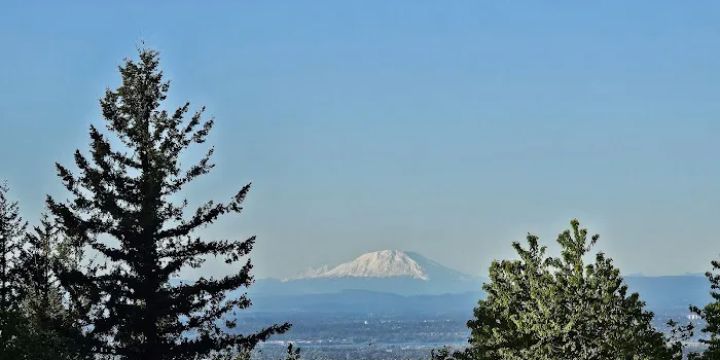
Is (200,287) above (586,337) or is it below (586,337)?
above

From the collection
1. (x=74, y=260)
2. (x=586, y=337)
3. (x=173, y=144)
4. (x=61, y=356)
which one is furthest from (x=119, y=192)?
(x=586, y=337)

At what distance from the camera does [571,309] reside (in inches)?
1248

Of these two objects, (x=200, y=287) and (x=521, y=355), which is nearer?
(x=521, y=355)

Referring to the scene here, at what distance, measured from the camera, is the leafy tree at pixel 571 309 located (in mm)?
31328

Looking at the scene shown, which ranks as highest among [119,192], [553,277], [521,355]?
[119,192]

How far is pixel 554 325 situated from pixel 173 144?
49.0 feet

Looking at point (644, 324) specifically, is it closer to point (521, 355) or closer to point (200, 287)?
point (521, 355)

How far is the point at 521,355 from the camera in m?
32.8

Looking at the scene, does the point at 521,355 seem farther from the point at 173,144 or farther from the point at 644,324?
the point at 173,144

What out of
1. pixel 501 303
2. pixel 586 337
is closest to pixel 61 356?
pixel 501 303

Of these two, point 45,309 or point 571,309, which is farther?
point 45,309

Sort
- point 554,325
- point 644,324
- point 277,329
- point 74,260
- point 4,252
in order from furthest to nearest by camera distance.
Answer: point 4,252 < point 74,260 < point 277,329 < point 644,324 < point 554,325

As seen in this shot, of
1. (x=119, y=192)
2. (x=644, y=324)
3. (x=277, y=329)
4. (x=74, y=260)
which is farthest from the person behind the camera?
(x=74, y=260)

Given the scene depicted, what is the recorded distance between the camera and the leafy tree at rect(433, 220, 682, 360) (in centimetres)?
3133
